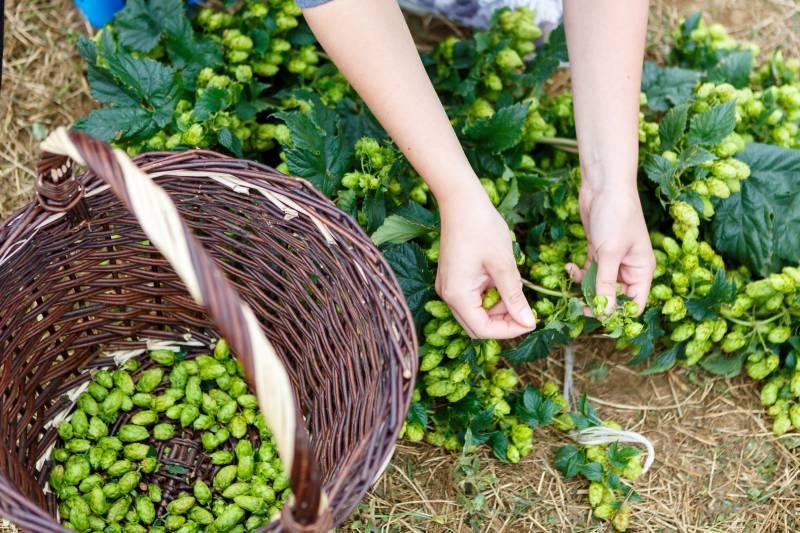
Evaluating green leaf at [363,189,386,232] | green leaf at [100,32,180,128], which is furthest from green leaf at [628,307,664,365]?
green leaf at [100,32,180,128]

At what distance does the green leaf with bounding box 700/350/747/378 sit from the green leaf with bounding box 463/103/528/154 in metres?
0.58

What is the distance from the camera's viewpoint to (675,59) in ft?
6.30

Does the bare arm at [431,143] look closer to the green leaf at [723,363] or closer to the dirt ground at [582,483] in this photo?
the dirt ground at [582,483]

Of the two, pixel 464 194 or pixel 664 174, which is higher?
pixel 464 194

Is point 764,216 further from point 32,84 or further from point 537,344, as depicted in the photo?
point 32,84

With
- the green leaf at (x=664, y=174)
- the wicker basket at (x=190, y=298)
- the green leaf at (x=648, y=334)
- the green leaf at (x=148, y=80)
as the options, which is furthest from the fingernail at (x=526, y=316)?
the green leaf at (x=148, y=80)

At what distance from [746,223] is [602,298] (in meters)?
0.48

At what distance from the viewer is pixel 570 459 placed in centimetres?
143

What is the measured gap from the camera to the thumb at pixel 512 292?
1.18 meters

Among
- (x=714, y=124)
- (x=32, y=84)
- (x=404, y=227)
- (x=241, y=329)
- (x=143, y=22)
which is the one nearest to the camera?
(x=241, y=329)

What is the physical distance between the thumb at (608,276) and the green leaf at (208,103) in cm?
74

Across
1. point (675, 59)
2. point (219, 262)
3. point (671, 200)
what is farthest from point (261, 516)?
point (675, 59)

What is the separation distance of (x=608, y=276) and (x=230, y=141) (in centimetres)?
70

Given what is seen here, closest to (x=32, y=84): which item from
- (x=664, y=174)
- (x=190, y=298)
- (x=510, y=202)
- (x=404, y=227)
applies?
(x=190, y=298)
